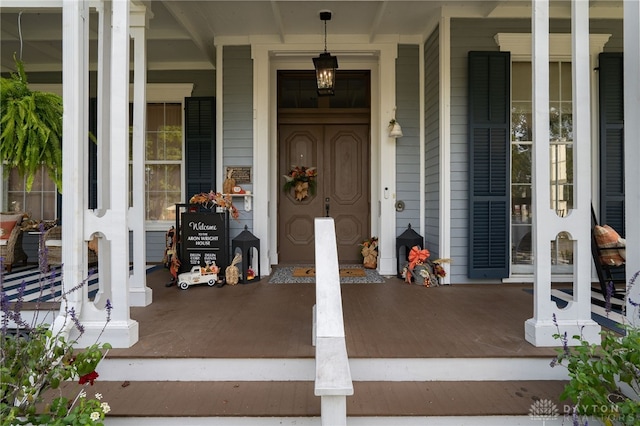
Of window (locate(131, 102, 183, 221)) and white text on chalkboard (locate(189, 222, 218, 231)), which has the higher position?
window (locate(131, 102, 183, 221))

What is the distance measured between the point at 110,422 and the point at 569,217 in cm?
295

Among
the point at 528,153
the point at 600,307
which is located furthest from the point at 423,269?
the point at 528,153

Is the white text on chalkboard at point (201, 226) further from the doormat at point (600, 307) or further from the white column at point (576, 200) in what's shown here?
the doormat at point (600, 307)

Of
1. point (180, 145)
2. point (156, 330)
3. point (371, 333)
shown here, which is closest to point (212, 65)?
point (180, 145)

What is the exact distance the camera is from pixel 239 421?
190 cm

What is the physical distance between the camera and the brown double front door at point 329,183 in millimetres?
5523

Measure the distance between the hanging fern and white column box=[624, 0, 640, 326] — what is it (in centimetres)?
352

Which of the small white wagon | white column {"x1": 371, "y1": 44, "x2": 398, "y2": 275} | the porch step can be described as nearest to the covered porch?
the porch step

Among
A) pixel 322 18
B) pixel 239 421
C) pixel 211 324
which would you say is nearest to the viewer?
pixel 239 421

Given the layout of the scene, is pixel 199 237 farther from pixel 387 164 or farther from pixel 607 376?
pixel 607 376

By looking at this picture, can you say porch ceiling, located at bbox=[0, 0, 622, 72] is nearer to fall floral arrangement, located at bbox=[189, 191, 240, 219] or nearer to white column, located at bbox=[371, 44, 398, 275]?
white column, located at bbox=[371, 44, 398, 275]

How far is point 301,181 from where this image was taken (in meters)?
5.47

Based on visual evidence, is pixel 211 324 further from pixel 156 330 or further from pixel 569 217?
pixel 569 217

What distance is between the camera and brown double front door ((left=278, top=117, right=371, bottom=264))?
5523mm
